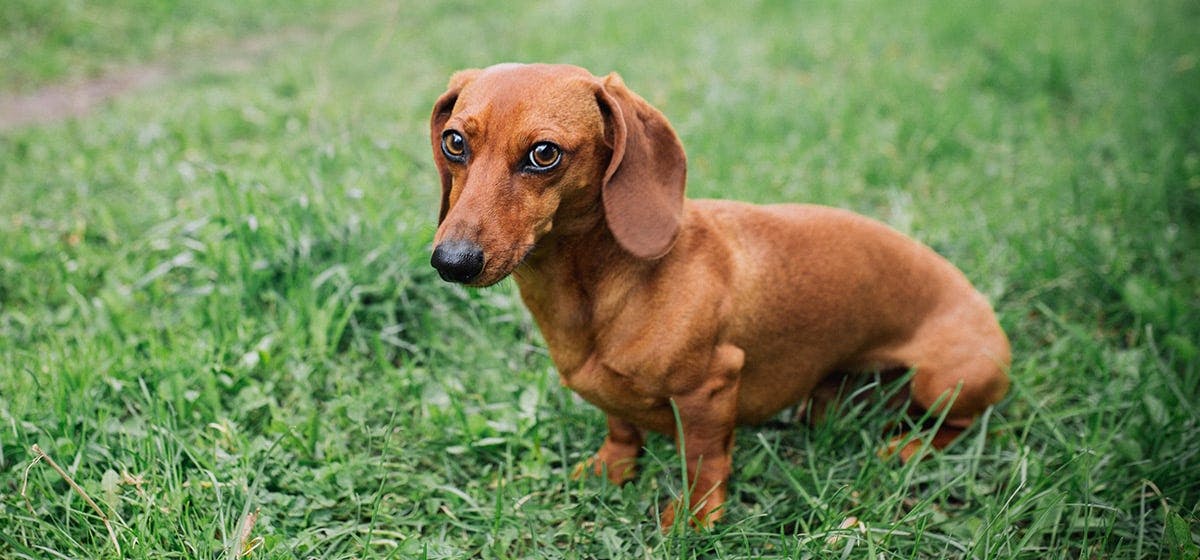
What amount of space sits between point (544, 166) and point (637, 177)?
269 millimetres

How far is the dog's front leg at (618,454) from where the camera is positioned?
2770 mm

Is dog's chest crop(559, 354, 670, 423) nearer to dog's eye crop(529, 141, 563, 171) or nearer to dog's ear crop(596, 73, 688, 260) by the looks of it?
dog's ear crop(596, 73, 688, 260)

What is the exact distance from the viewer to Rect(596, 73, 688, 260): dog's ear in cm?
214

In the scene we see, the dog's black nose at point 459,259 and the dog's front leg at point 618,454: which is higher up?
the dog's black nose at point 459,259

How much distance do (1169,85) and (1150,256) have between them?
2780 mm

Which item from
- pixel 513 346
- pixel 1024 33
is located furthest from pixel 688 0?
pixel 513 346

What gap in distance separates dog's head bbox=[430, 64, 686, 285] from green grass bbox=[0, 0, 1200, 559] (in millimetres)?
830

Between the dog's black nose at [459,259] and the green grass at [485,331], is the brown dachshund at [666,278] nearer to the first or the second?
the dog's black nose at [459,259]

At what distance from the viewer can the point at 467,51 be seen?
6.89m

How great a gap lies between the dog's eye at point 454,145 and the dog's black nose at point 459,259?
0.29 m

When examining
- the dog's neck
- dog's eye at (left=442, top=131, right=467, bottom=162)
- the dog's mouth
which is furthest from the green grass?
dog's eye at (left=442, top=131, right=467, bottom=162)

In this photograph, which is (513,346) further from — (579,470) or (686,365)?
(686,365)

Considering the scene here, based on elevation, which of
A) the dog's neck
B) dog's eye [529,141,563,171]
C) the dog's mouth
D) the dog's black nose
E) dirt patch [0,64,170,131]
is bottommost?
dirt patch [0,64,170,131]

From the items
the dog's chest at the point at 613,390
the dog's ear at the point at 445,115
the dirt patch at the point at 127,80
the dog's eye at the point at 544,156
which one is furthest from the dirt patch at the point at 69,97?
the dog's eye at the point at 544,156
